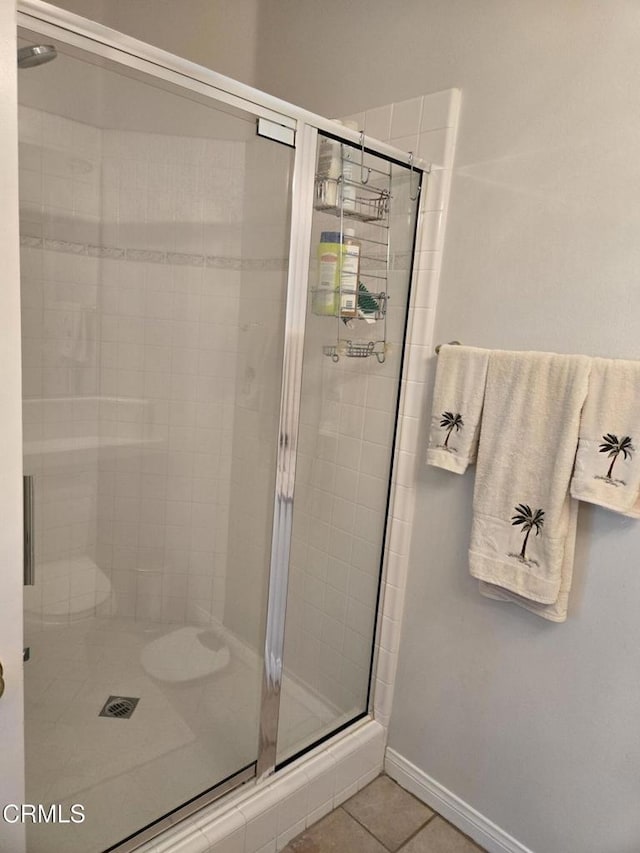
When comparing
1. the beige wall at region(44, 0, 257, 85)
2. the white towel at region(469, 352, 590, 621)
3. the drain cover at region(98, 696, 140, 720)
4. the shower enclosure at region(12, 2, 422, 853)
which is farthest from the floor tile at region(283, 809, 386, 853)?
the beige wall at region(44, 0, 257, 85)

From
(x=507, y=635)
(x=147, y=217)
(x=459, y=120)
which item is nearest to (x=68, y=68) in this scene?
(x=147, y=217)

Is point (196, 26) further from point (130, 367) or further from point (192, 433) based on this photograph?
point (192, 433)

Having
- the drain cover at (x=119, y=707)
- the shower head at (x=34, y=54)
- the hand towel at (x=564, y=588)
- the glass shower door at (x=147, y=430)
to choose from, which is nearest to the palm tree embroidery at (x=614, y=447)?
the hand towel at (x=564, y=588)

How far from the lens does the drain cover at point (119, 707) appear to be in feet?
5.74

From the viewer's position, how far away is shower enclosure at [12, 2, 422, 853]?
148cm

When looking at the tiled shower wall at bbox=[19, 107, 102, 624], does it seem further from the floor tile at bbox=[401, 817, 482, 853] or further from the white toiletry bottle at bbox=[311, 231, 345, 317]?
the floor tile at bbox=[401, 817, 482, 853]

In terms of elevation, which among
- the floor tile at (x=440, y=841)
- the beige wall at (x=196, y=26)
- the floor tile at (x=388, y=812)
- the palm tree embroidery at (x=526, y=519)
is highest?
the beige wall at (x=196, y=26)

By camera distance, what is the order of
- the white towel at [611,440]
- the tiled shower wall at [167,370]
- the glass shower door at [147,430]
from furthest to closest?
the tiled shower wall at [167,370] → the glass shower door at [147,430] → the white towel at [611,440]

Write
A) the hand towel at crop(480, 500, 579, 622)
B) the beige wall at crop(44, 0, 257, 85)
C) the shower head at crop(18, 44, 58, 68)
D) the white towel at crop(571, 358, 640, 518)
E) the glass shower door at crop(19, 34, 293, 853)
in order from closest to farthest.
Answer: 1. the shower head at crop(18, 44, 58, 68)
2. the white towel at crop(571, 358, 640, 518)
3. the hand towel at crop(480, 500, 579, 622)
4. the glass shower door at crop(19, 34, 293, 853)
5. the beige wall at crop(44, 0, 257, 85)

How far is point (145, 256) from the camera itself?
194 centimetres

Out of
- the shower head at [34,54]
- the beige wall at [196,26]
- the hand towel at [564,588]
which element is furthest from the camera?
the beige wall at [196,26]

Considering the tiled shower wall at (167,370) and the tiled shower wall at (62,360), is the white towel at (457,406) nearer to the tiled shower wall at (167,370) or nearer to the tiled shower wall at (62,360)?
the tiled shower wall at (167,370)

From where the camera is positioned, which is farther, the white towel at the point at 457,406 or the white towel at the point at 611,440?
the white towel at the point at 457,406

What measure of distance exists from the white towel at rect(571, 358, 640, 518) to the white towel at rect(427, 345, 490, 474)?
0.93 feet
